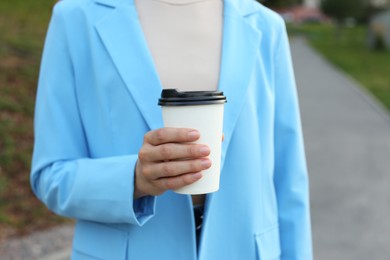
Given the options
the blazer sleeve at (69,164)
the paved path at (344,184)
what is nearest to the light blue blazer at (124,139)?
the blazer sleeve at (69,164)

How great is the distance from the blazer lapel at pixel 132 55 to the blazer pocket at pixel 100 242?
0.97 feet

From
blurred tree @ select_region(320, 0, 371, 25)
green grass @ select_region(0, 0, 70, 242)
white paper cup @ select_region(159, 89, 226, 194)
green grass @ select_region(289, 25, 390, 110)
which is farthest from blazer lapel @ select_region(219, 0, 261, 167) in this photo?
blurred tree @ select_region(320, 0, 371, 25)

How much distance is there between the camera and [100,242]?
4.76ft

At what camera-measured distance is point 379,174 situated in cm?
741

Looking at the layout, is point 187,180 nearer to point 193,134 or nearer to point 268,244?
point 193,134

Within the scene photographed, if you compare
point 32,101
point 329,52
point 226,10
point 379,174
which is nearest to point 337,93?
point 379,174

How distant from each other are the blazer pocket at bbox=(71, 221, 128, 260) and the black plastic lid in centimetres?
45

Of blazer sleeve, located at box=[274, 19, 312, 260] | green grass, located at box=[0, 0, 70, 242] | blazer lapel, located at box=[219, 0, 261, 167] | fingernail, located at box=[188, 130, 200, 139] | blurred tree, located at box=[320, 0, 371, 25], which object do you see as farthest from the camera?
blurred tree, located at box=[320, 0, 371, 25]

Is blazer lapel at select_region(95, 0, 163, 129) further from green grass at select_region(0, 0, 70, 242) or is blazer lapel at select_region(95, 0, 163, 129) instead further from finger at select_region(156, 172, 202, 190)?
green grass at select_region(0, 0, 70, 242)

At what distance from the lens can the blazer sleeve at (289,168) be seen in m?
1.61

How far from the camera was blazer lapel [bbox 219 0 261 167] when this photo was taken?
146 cm

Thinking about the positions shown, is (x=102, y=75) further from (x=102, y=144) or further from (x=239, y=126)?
(x=239, y=126)

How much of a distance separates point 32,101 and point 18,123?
0.57 meters

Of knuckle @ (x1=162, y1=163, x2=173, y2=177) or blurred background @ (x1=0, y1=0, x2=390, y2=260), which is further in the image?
blurred background @ (x1=0, y1=0, x2=390, y2=260)
